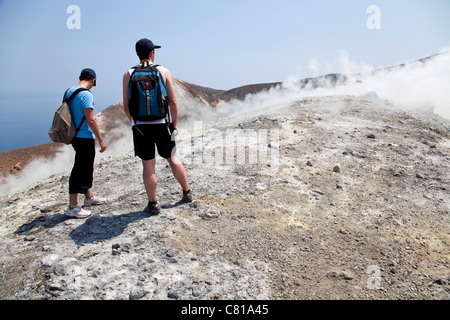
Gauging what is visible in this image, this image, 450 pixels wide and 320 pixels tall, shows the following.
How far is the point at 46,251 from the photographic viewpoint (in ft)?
11.1

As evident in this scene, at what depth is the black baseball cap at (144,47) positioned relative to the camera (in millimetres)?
3533

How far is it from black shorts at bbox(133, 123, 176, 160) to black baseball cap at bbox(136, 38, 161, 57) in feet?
2.67

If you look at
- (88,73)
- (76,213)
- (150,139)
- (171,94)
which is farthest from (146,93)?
(76,213)

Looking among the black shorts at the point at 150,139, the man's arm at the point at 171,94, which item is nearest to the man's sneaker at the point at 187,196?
the black shorts at the point at 150,139

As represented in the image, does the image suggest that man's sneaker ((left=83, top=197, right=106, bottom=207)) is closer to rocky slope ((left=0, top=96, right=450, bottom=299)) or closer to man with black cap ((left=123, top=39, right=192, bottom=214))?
rocky slope ((left=0, top=96, right=450, bottom=299))

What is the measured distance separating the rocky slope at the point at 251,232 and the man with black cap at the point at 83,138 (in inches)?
15.4

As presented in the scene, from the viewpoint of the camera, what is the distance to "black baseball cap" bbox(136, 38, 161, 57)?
11.6 feet

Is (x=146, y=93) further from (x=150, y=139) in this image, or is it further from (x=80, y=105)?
(x=80, y=105)

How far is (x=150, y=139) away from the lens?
3.68 m

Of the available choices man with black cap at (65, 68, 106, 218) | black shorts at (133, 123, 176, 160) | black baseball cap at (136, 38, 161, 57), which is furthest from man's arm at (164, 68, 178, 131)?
man with black cap at (65, 68, 106, 218)

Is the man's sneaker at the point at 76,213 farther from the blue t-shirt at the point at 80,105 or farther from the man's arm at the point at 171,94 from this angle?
the man's arm at the point at 171,94

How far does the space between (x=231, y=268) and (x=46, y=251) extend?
2.01 metres

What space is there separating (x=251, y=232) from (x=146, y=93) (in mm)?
1988
